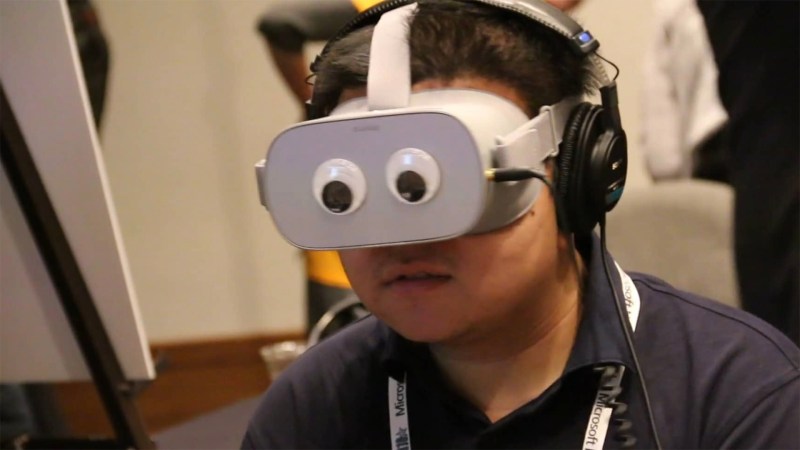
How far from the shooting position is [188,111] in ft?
9.18

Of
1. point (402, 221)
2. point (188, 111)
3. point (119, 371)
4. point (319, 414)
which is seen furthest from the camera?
point (188, 111)

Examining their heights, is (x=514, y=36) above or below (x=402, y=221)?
above

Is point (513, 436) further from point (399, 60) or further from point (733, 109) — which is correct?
point (733, 109)

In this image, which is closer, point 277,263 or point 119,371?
point 119,371

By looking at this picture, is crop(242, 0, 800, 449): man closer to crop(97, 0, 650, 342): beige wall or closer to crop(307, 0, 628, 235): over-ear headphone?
crop(307, 0, 628, 235): over-ear headphone

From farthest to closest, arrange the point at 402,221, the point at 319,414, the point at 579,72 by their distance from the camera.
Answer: the point at 319,414, the point at 579,72, the point at 402,221

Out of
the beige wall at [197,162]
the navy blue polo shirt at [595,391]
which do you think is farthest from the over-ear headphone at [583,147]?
the beige wall at [197,162]

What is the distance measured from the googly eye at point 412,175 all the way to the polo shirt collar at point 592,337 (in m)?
0.22

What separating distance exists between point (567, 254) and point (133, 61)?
2.26 metres

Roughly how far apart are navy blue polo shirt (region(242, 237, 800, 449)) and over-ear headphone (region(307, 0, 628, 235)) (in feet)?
0.33

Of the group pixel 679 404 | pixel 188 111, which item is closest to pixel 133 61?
pixel 188 111

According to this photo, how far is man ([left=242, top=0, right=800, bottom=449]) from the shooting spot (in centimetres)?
71

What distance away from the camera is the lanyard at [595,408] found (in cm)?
76

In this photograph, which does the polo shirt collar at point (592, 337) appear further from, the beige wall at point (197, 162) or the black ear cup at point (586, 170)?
the beige wall at point (197, 162)
